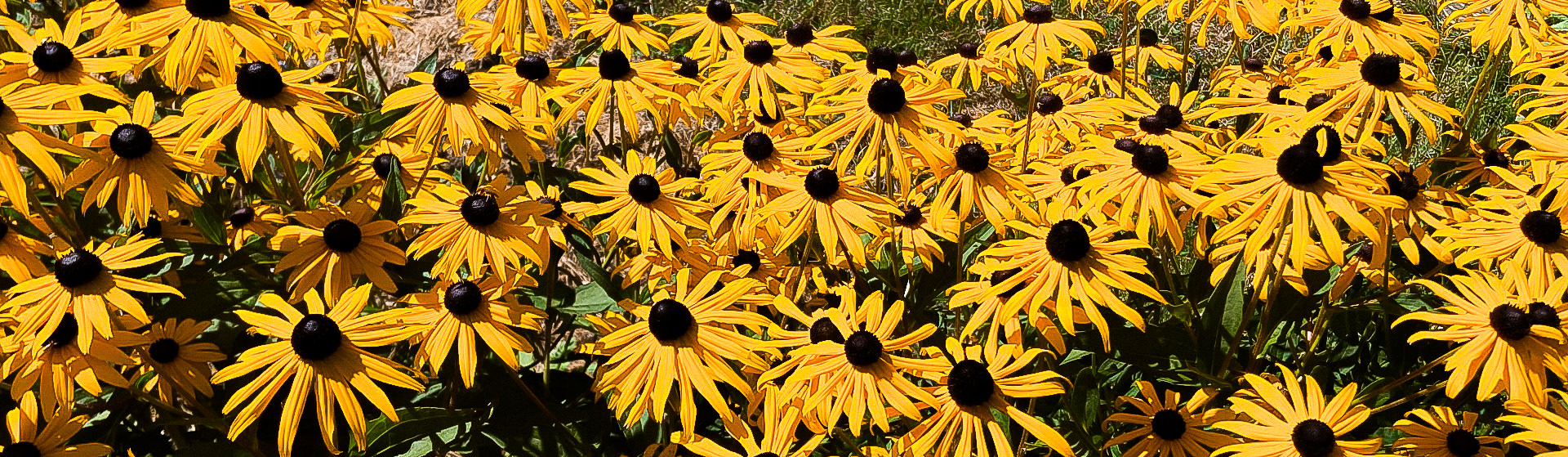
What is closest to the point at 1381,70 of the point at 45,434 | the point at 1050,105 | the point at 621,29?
the point at 1050,105

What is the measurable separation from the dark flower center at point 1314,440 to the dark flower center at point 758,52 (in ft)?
5.18

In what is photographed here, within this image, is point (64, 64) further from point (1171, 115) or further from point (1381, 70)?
point (1381, 70)

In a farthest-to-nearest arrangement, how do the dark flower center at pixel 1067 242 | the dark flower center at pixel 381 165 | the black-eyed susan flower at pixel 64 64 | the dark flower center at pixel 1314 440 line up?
1. the dark flower center at pixel 381 165
2. the black-eyed susan flower at pixel 64 64
3. the dark flower center at pixel 1067 242
4. the dark flower center at pixel 1314 440

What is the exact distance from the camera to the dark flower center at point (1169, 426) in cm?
206

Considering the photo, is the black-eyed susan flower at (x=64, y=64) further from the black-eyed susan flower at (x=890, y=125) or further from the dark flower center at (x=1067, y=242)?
the dark flower center at (x=1067, y=242)

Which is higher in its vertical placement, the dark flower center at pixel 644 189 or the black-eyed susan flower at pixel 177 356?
the dark flower center at pixel 644 189

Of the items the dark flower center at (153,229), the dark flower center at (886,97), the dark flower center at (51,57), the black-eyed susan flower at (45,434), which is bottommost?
the black-eyed susan flower at (45,434)

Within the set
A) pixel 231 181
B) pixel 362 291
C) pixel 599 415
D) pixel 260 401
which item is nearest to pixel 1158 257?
pixel 599 415

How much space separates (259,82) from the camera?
2111 mm

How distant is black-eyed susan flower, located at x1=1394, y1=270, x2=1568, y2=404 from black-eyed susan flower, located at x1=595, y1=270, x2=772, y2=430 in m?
1.16

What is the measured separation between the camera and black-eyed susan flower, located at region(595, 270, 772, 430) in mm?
1890

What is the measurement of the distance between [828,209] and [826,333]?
0.31 metres

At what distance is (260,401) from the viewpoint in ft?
5.95

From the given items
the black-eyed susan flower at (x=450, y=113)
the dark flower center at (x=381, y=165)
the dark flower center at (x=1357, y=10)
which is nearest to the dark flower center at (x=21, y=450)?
the black-eyed susan flower at (x=450, y=113)
